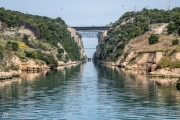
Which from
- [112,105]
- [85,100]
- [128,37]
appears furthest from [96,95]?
[128,37]

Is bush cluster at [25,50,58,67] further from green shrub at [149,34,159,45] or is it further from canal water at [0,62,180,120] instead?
canal water at [0,62,180,120]

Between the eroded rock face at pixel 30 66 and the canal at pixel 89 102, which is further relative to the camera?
the eroded rock face at pixel 30 66

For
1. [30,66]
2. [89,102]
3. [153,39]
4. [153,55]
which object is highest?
[153,39]

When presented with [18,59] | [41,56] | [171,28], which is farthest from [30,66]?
[171,28]

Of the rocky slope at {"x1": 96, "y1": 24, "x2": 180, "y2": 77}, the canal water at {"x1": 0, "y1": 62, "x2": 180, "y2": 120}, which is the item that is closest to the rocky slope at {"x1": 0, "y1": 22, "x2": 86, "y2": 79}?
the canal water at {"x1": 0, "y1": 62, "x2": 180, "y2": 120}

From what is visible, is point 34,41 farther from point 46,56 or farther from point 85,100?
point 85,100

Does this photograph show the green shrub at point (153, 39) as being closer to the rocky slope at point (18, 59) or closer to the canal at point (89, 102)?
the rocky slope at point (18, 59)

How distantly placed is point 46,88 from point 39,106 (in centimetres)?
2235

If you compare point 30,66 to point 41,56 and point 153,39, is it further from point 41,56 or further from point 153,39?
point 153,39

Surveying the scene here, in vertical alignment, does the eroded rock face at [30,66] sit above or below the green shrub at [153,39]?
below

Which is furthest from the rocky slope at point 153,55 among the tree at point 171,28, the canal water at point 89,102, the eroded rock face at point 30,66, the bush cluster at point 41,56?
the eroded rock face at point 30,66

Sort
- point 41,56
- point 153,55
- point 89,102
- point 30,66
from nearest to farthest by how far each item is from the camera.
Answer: point 89,102, point 30,66, point 153,55, point 41,56

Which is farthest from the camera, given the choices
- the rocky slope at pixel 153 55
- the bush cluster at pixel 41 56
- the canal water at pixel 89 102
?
the bush cluster at pixel 41 56

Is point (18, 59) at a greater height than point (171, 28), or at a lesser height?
lesser
